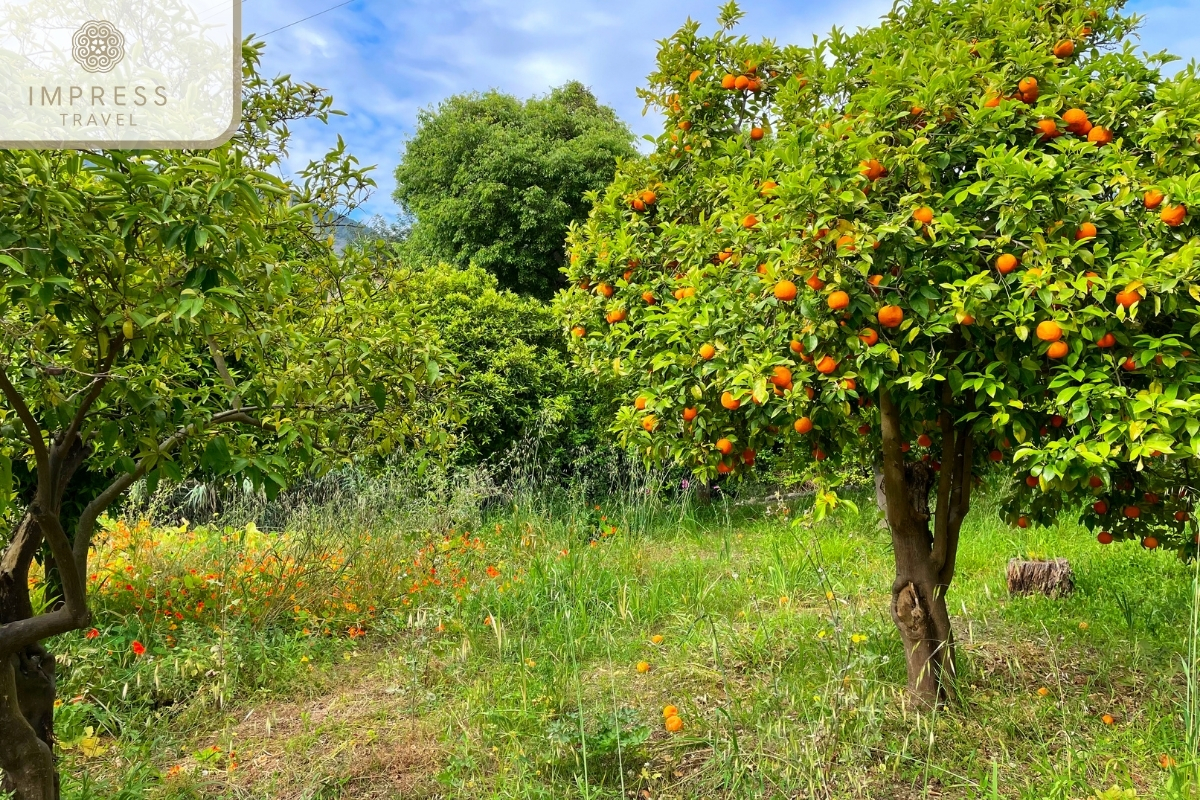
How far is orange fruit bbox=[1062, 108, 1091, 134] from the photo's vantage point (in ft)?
7.45

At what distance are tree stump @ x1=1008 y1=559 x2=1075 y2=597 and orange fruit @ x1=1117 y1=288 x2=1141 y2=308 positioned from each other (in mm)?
2822

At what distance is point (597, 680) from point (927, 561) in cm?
146

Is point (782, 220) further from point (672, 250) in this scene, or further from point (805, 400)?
point (672, 250)

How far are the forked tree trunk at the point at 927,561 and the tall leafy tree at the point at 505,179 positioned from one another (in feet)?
25.4

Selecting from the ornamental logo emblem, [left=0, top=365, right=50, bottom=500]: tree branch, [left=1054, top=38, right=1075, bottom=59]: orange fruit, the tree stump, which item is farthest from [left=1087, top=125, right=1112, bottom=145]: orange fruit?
[left=0, top=365, right=50, bottom=500]: tree branch

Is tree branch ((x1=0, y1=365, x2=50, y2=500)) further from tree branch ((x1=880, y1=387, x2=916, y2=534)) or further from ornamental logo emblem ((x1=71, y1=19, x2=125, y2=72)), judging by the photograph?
tree branch ((x1=880, y1=387, x2=916, y2=534))

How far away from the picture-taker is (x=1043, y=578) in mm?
4211

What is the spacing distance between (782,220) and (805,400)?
548mm

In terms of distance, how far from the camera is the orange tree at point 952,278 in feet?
6.60

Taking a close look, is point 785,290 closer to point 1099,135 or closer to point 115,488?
point 1099,135

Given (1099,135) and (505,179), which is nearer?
(1099,135)

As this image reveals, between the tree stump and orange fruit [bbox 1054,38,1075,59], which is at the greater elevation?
orange fruit [bbox 1054,38,1075,59]

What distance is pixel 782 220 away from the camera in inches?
87.0

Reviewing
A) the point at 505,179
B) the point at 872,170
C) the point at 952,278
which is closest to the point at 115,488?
the point at 872,170
